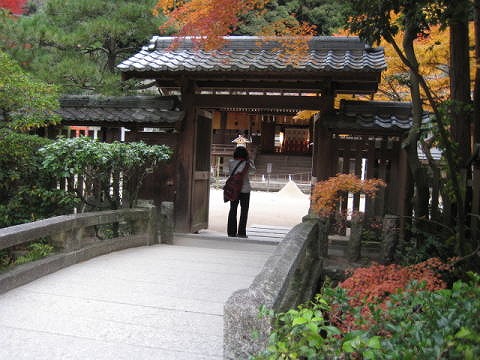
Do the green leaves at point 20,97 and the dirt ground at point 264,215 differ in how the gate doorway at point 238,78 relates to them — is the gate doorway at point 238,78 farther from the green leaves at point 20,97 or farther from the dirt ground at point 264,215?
the dirt ground at point 264,215

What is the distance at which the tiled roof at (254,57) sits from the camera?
8.15 meters

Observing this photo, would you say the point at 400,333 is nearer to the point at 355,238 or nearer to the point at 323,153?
the point at 355,238

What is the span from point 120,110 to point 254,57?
287cm

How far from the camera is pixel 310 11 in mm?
19641

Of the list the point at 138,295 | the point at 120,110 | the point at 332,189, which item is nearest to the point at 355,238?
the point at 332,189

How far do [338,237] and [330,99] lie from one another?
99.5 inches

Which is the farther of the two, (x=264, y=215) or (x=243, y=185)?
(x=264, y=215)

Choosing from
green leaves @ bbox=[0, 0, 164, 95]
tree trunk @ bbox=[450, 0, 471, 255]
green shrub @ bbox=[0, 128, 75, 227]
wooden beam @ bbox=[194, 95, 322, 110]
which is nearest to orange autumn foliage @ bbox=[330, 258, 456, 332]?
tree trunk @ bbox=[450, 0, 471, 255]

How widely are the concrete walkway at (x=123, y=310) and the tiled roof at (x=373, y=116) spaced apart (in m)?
3.51

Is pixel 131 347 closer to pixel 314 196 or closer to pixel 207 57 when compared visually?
pixel 314 196

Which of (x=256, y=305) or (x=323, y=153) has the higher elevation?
(x=323, y=153)

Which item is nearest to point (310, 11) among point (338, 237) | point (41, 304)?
point (338, 237)

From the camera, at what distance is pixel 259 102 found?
9258 millimetres

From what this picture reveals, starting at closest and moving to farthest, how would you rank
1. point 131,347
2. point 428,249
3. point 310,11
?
point 131,347, point 428,249, point 310,11
